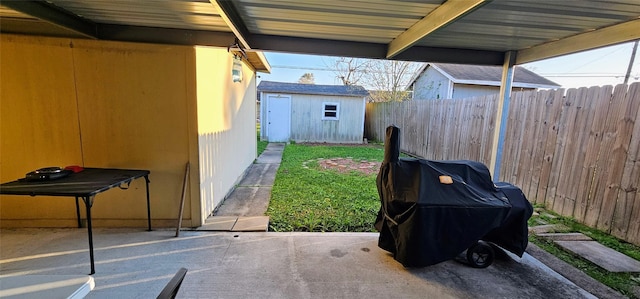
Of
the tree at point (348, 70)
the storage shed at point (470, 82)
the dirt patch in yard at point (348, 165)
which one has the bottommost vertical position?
the dirt patch in yard at point (348, 165)

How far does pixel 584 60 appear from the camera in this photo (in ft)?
53.3

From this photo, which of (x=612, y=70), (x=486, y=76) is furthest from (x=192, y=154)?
(x=612, y=70)

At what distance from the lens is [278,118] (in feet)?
38.1

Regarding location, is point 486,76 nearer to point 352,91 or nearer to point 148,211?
point 352,91

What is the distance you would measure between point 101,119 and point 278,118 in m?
8.76

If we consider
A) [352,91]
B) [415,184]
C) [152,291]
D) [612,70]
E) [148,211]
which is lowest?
[152,291]

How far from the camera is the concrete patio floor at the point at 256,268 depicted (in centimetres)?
212

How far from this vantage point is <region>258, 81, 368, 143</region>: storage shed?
1151cm

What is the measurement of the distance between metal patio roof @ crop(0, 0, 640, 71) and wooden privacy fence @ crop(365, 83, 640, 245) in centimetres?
112

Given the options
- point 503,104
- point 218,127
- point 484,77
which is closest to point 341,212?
point 218,127

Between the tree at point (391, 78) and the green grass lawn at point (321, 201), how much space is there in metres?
8.85

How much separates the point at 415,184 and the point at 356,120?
9948mm

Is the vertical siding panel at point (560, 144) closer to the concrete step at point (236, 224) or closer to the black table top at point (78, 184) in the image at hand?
the concrete step at point (236, 224)

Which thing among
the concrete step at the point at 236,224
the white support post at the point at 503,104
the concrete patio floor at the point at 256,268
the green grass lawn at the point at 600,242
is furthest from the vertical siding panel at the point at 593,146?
the concrete step at the point at 236,224
